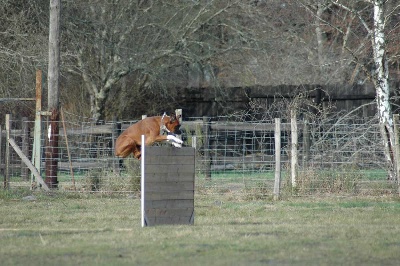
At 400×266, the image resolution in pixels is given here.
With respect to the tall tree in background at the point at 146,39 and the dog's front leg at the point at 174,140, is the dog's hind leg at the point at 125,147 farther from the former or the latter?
the tall tree in background at the point at 146,39

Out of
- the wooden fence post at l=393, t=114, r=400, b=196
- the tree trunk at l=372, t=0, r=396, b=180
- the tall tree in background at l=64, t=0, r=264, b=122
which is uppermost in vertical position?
the tall tree in background at l=64, t=0, r=264, b=122

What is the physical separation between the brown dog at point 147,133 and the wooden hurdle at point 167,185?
4.54 metres

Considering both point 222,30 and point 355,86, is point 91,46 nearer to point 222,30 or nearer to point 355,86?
point 222,30

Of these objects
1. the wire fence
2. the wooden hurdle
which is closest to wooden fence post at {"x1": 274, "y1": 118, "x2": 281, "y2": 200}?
the wire fence

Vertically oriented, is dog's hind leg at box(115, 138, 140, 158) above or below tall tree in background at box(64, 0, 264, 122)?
below

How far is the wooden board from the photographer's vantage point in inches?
460

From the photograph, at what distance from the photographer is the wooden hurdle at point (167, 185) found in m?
11.7

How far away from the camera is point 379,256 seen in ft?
29.9

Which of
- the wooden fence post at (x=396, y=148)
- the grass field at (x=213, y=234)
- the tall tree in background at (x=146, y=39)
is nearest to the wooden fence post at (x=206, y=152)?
the grass field at (x=213, y=234)

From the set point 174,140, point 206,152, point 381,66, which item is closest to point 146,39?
point 206,152

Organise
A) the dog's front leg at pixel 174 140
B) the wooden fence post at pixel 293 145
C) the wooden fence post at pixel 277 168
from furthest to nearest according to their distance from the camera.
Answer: the wooden fence post at pixel 293 145 < the wooden fence post at pixel 277 168 < the dog's front leg at pixel 174 140

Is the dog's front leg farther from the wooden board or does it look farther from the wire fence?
the wooden board

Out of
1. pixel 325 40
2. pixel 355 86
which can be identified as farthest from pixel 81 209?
pixel 325 40

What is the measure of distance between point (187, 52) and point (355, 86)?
5.64 m
